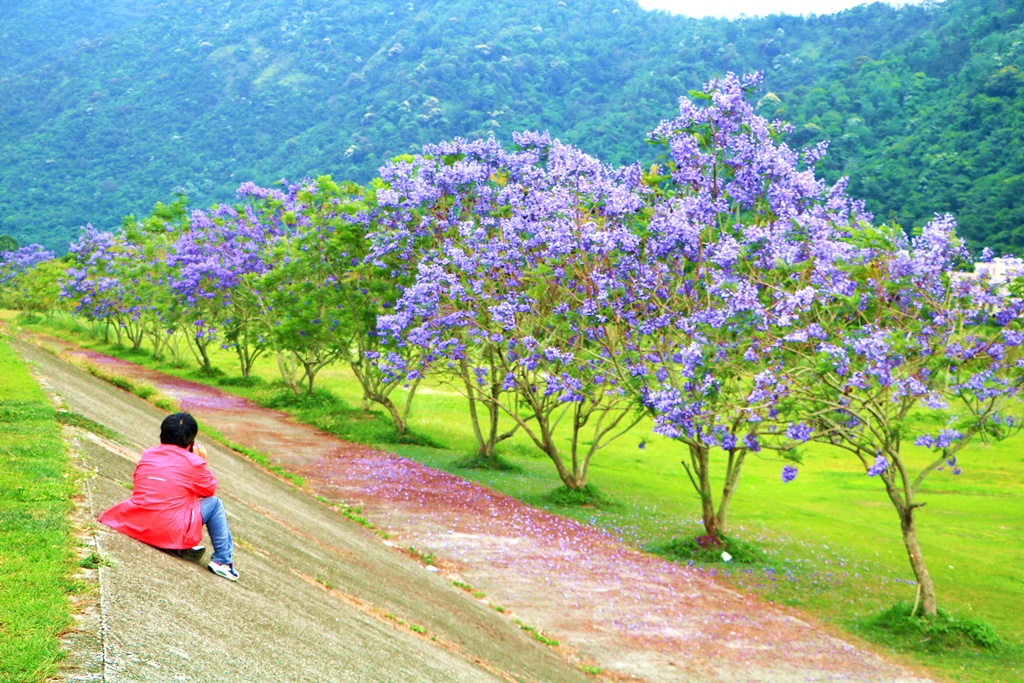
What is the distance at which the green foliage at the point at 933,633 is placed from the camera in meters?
14.1

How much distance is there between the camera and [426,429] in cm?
3434

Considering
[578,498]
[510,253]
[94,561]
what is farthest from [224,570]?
[578,498]

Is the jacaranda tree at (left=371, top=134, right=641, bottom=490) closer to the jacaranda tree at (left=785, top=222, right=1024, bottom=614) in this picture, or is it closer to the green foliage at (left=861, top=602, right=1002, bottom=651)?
the jacaranda tree at (left=785, top=222, right=1024, bottom=614)

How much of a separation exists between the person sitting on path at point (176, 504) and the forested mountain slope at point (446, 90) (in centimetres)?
7125

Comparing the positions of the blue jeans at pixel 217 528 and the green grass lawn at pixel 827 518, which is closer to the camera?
the blue jeans at pixel 217 528

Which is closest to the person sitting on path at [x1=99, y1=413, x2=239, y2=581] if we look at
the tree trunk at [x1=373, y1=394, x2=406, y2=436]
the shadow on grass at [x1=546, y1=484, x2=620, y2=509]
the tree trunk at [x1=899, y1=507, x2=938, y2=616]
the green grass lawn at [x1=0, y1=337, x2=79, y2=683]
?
the green grass lawn at [x1=0, y1=337, x2=79, y2=683]

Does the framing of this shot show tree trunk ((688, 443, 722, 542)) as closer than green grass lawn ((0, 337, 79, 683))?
No

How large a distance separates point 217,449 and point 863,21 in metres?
139

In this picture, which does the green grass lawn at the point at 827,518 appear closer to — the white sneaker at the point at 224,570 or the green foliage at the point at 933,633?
the green foliage at the point at 933,633

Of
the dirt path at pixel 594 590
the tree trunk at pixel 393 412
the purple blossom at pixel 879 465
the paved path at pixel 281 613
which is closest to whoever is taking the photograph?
the paved path at pixel 281 613

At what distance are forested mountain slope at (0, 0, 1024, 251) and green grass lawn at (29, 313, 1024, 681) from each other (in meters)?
45.3

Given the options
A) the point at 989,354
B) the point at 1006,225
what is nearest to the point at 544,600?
the point at 989,354

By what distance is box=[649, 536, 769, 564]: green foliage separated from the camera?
18750 mm

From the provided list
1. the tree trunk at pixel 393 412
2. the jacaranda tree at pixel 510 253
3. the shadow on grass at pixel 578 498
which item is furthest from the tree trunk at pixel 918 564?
the tree trunk at pixel 393 412
